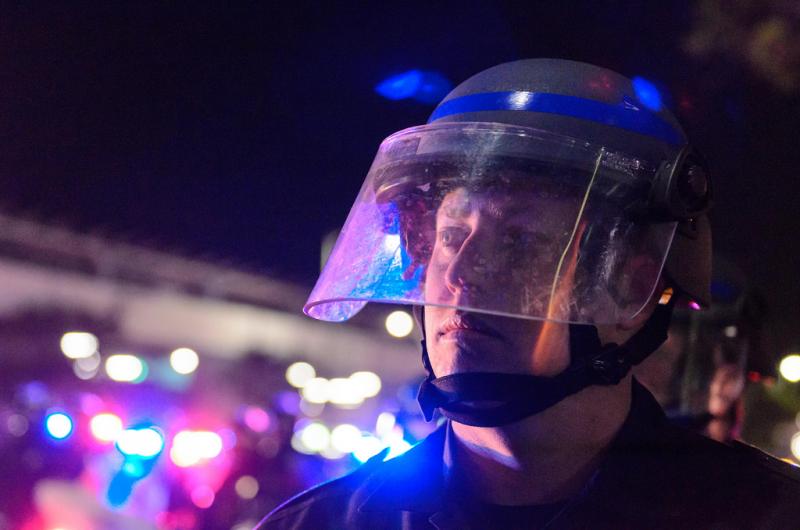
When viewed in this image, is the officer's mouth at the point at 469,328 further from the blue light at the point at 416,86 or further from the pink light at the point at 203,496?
the pink light at the point at 203,496

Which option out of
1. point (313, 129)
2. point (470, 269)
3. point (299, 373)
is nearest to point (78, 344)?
point (299, 373)

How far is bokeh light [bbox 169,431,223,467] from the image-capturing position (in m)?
12.6

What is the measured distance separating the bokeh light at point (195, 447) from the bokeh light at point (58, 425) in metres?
1.63

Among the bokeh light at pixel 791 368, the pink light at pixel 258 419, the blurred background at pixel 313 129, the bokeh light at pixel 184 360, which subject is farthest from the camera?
the bokeh light at pixel 184 360

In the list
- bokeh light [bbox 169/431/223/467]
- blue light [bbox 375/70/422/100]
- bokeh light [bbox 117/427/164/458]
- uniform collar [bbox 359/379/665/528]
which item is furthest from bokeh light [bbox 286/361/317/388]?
uniform collar [bbox 359/379/665/528]

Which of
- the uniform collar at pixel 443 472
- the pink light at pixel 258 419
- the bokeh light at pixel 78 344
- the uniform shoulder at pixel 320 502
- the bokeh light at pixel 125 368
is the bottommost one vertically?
the bokeh light at pixel 125 368

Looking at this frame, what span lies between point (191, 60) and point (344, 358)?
30.8m

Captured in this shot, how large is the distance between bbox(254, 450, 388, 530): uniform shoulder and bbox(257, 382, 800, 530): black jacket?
0.08m

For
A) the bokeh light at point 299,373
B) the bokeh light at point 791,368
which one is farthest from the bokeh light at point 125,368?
the bokeh light at point 791,368

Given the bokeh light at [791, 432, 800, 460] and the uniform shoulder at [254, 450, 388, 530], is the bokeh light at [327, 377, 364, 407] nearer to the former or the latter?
the bokeh light at [791, 432, 800, 460]

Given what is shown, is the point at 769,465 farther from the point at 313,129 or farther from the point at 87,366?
the point at 87,366

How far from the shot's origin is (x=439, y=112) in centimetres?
215

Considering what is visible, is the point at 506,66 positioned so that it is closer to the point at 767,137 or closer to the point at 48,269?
the point at 767,137

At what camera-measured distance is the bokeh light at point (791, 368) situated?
4.90 m
